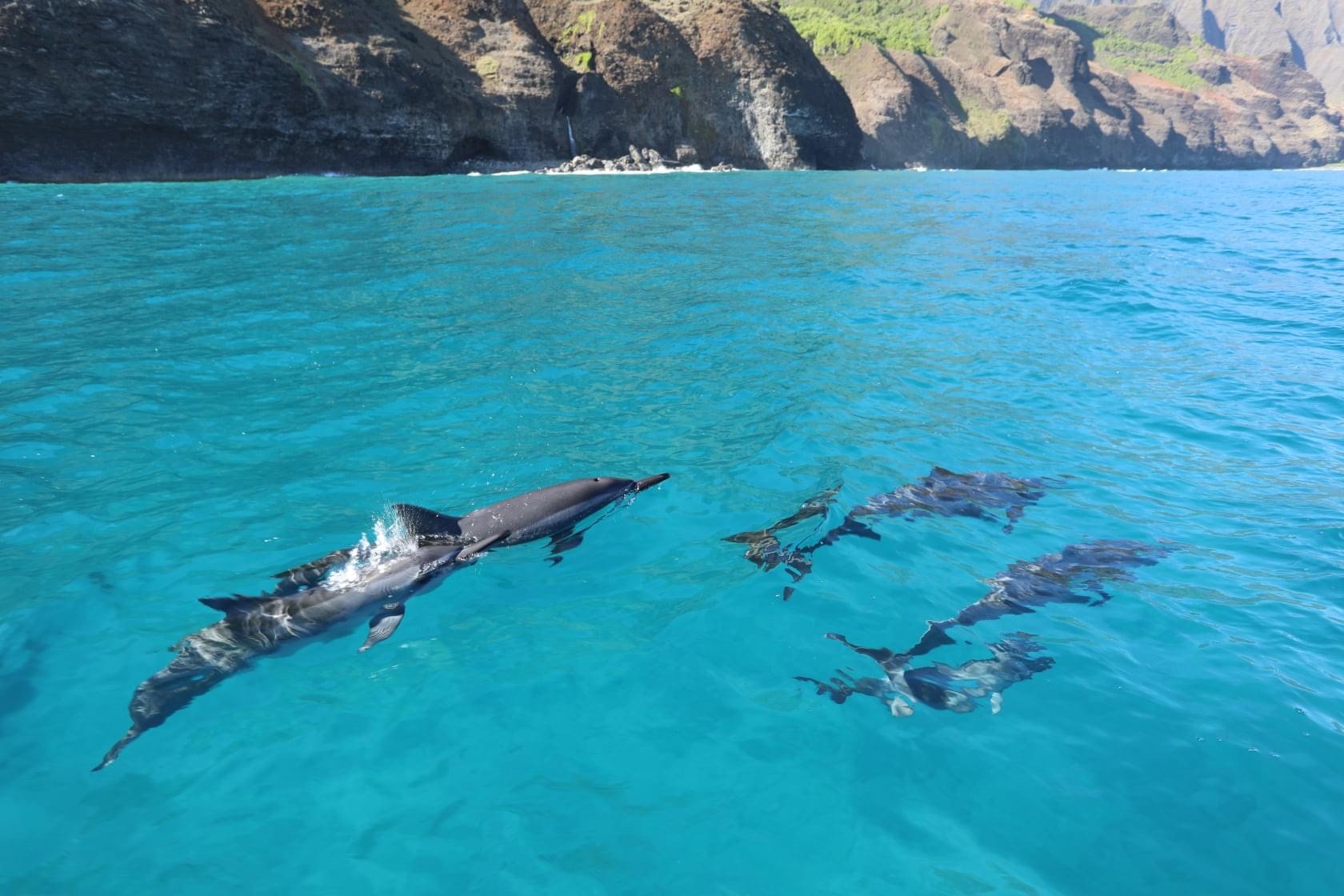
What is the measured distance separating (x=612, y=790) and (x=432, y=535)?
A: 96.1 inches

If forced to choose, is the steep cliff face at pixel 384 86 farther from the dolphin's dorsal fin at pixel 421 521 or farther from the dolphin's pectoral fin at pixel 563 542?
the dolphin's pectoral fin at pixel 563 542

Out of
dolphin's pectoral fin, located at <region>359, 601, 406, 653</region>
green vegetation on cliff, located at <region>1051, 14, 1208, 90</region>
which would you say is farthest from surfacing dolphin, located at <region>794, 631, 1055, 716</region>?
green vegetation on cliff, located at <region>1051, 14, 1208, 90</region>

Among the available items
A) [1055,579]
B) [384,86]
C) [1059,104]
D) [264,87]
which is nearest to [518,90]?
[384,86]

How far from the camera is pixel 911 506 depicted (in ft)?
21.3

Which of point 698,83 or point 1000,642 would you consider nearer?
point 1000,642

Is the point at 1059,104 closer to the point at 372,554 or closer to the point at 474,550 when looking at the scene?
the point at 474,550

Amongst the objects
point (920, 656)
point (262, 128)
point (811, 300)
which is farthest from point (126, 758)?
point (262, 128)

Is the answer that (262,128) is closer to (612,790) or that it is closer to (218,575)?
(218,575)

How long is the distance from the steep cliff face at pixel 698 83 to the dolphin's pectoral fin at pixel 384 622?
51002 millimetres

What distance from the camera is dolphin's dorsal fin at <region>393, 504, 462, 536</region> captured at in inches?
207

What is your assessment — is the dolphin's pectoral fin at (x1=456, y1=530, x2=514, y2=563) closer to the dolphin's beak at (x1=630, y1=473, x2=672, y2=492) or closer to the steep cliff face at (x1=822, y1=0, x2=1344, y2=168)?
the dolphin's beak at (x1=630, y1=473, x2=672, y2=492)

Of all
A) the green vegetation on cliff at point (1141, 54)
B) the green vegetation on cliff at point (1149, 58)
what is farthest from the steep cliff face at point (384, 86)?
the green vegetation on cliff at point (1149, 58)

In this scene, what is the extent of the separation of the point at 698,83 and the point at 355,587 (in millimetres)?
59542

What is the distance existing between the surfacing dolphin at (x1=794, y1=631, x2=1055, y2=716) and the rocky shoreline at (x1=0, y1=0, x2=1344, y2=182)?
135 ft
